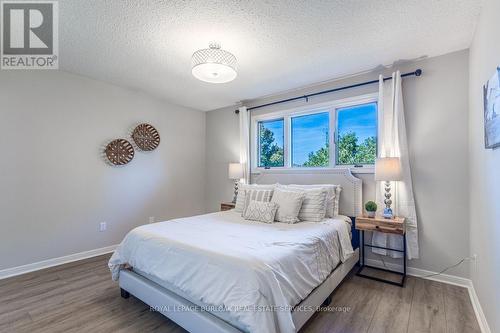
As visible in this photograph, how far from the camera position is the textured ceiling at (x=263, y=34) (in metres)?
1.91

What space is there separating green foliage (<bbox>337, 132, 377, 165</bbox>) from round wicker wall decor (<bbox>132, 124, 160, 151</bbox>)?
2.97 m

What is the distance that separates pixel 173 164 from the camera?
4449 millimetres

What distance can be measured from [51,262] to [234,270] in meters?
2.90

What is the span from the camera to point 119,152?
3.63 meters

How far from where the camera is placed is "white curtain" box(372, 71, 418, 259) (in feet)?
8.84

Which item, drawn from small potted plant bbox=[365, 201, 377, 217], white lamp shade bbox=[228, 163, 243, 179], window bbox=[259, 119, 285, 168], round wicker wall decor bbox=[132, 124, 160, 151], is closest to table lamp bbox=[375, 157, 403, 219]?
small potted plant bbox=[365, 201, 377, 217]

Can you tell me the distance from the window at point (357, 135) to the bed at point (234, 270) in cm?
104

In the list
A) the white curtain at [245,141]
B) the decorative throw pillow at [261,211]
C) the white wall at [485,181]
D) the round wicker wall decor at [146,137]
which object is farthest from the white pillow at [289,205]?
the round wicker wall decor at [146,137]

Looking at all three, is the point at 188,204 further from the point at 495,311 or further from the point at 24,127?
the point at 495,311

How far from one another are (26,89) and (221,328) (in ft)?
11.3

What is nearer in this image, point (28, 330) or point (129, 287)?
point (28, 330)

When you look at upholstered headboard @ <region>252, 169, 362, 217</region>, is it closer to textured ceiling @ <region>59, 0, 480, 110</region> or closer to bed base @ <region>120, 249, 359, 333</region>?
bed base @ <region>120, 249, 359, 333</region>

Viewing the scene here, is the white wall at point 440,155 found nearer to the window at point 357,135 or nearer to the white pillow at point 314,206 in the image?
the window at point 357,135

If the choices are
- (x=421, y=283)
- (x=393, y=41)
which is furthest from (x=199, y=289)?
(x=393, y=41)
